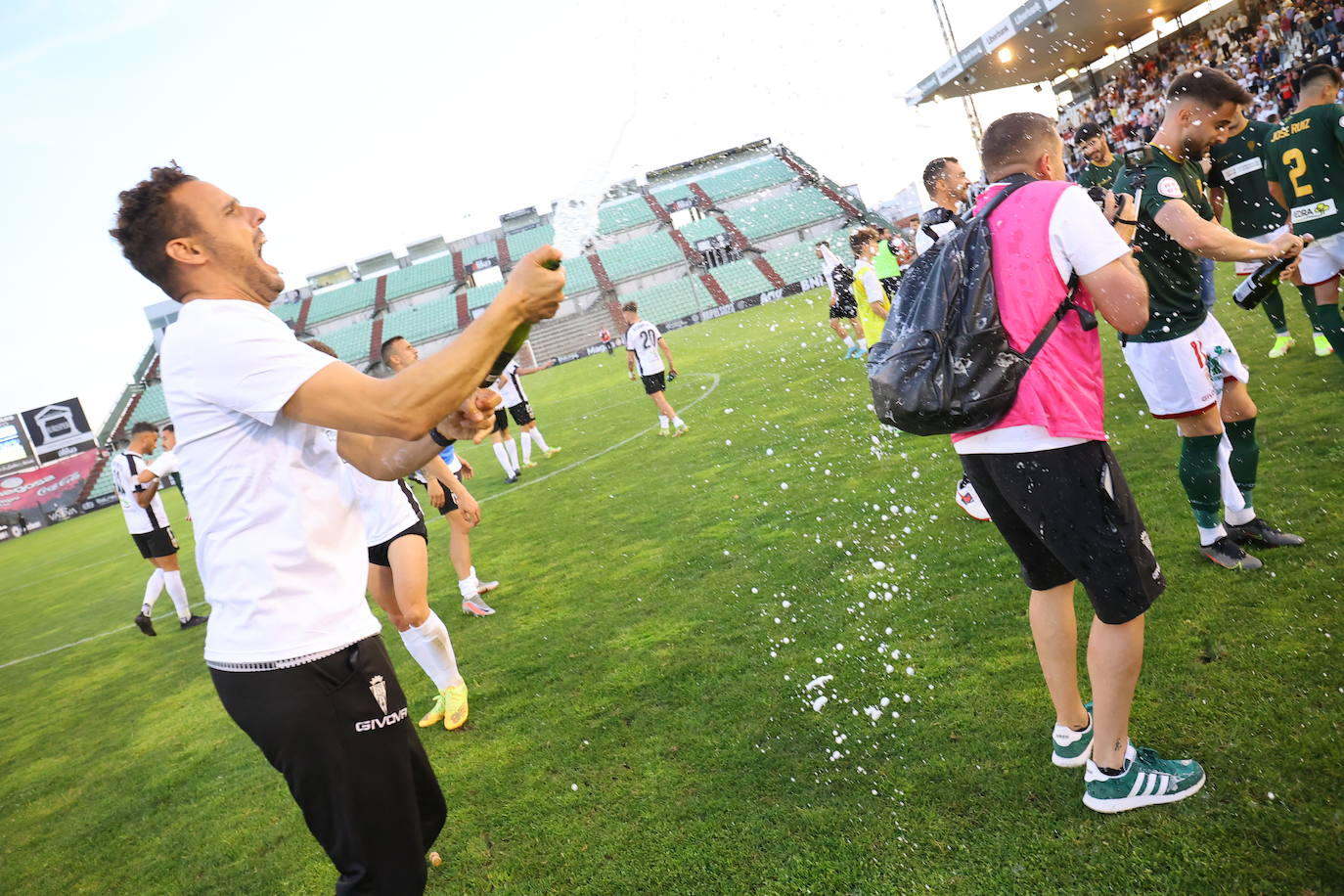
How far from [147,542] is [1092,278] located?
1126 cm

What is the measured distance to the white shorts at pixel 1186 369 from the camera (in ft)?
13.3

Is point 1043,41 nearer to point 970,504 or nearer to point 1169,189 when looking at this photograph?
point 970,504

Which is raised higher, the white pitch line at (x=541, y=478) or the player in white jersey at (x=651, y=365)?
the player in white jersey at (x=651, y=365)

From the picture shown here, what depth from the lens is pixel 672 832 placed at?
3320mm

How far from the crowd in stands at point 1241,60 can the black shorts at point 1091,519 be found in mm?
15895

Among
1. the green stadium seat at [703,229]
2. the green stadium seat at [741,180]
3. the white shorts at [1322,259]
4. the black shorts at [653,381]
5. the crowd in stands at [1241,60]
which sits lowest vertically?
the white shorts at [1322,259]

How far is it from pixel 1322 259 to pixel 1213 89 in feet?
10.2

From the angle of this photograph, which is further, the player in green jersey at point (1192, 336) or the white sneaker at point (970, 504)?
the white sneaker at point (970, 504)

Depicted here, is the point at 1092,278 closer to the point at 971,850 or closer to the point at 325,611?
the point at 971,850

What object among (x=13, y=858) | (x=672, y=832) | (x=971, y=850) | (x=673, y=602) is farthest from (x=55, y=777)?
(x=971, y=850)

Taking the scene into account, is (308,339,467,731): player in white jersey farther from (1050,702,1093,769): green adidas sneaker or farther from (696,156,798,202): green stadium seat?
(696,156,798,202): green stadium seat

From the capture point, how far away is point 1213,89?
3.91m

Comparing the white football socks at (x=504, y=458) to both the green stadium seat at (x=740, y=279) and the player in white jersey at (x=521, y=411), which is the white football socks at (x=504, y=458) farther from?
the green stadium seat at (x=740, y=279)

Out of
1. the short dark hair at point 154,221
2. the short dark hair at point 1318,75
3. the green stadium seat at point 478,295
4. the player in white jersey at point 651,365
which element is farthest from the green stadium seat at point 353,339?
the short dark hair at point 154,221
